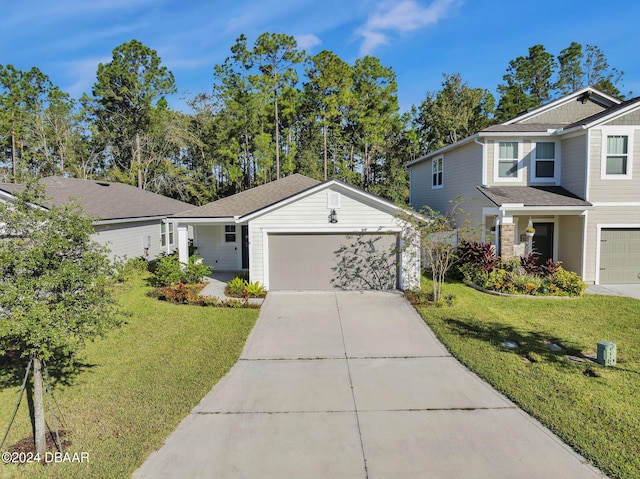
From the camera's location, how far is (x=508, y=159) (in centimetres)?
1529

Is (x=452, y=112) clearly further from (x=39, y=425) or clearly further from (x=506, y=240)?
(x=39, y=425)

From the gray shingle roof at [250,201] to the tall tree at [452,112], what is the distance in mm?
19589

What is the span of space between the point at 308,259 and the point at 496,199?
6834 mm

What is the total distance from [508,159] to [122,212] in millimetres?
15528

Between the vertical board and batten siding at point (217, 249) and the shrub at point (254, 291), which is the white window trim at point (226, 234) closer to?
the vertical board and batten siding at point (217, 249)

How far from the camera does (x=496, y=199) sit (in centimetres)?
1381

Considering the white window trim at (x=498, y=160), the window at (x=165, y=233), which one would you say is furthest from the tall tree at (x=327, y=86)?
the white window trim at (x=498, y=160)

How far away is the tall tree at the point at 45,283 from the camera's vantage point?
4562 mm

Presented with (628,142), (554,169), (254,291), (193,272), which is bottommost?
(254,291)

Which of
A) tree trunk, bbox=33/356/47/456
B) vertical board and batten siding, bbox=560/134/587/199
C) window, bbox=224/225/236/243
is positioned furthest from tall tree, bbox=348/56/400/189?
tree trunk, bbox=33/356/47/456

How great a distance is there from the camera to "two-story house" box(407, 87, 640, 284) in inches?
534

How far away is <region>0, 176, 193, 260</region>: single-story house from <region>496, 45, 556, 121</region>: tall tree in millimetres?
30455

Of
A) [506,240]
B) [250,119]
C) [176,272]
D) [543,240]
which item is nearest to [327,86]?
[250,119]

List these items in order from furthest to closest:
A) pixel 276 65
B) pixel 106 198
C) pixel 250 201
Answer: pixel 276 65, pixel 106 198, pixel 250 201
